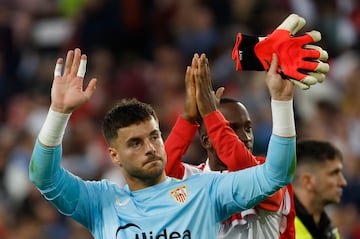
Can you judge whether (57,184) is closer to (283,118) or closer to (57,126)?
(57,126)

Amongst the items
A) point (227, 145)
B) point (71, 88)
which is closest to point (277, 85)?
point (227, 145)

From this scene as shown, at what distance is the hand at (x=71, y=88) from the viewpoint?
5516 millimetres

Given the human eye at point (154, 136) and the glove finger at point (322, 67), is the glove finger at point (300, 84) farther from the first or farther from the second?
the human eye at point (154, 136)

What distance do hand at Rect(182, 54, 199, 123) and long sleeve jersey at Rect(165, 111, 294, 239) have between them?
5cm

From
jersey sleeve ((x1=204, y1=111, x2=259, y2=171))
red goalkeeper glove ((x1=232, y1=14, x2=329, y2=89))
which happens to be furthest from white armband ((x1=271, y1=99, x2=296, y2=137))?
jersey sleeve ((x1=204, y1=111, x2=259, y2=171))

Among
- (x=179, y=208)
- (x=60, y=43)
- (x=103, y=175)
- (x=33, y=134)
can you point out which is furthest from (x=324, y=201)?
(x=60, y=43)

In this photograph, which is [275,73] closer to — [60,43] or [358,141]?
[358,141]

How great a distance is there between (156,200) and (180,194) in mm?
124

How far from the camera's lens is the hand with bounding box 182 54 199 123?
5.89 metres

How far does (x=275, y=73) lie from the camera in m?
5.27

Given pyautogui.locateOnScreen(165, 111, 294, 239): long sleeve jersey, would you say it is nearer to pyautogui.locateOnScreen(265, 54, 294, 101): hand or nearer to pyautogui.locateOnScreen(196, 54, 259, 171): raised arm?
pyautogui.locateOnScreen(196, 54, 259, 171): raised arm

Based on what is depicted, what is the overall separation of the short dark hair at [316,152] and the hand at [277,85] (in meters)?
2.14

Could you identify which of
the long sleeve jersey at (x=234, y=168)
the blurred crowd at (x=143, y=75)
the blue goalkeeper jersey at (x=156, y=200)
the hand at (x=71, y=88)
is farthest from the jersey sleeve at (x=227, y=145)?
Result: the blurred crowd at (x=143, y=75)

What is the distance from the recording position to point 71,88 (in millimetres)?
5547
